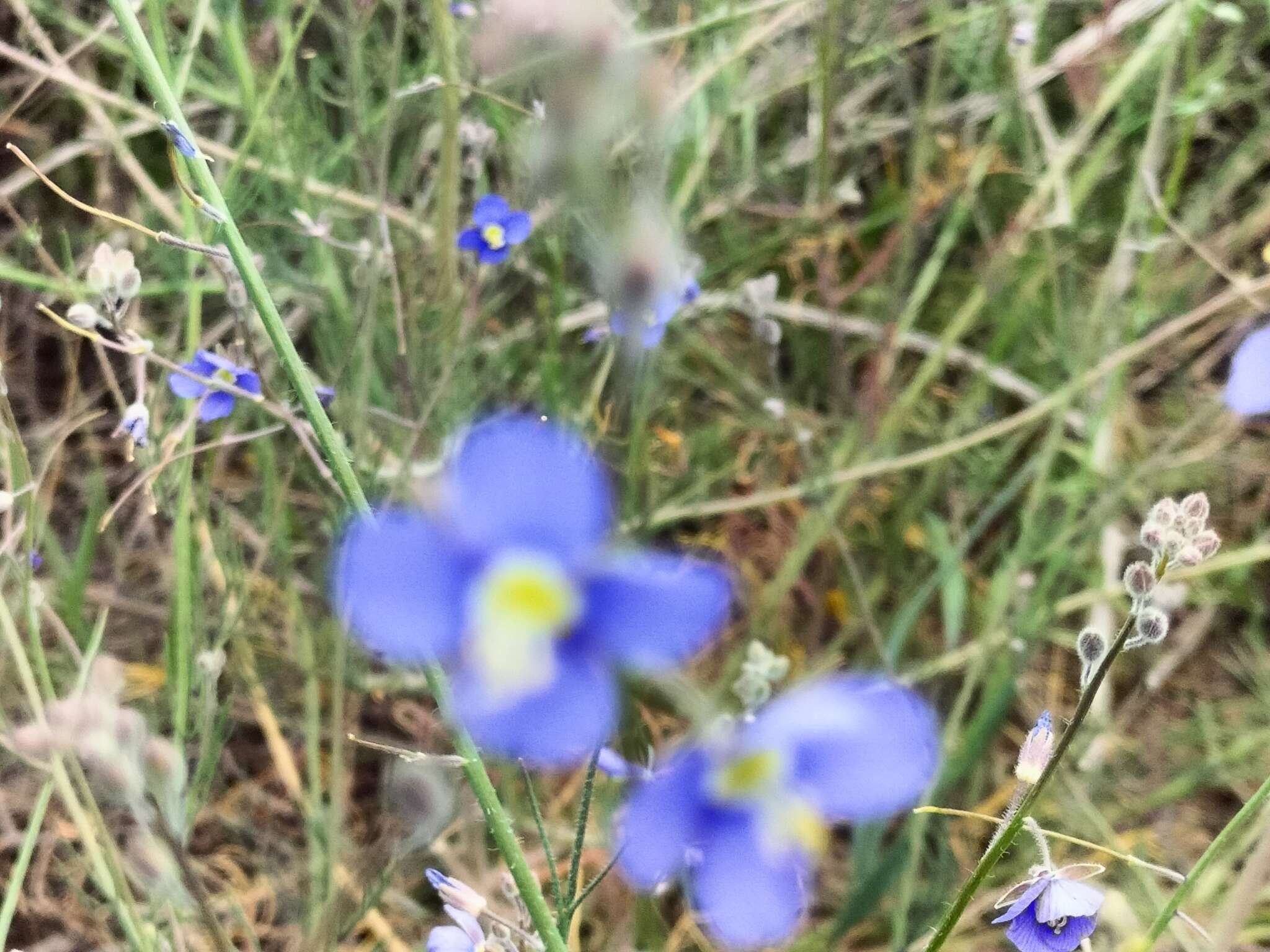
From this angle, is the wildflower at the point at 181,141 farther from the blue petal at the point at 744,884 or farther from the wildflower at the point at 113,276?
the blue petal at the point at 744,884

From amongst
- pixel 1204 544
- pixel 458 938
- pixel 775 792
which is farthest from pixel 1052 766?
pixel 458 938

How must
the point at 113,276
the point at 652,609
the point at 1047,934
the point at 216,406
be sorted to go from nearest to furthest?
the point at 652,609 → the point at 1047,934 → the point at 113,276 → the point at 216,406

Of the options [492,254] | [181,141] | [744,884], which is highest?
[492,254]

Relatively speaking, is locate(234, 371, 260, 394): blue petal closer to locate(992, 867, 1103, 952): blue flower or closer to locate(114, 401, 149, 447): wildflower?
locate(114, 401, 149, 447): wildflower

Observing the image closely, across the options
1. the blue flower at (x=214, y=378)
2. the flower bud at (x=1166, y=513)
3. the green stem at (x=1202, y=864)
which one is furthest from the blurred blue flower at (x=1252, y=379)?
the blue flower at (x=214, y=378)

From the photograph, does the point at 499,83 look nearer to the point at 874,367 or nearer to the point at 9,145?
the point at 9,145

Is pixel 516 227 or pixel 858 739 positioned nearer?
pixel 858 739

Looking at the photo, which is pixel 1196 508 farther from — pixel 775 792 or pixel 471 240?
pixel 471 240
